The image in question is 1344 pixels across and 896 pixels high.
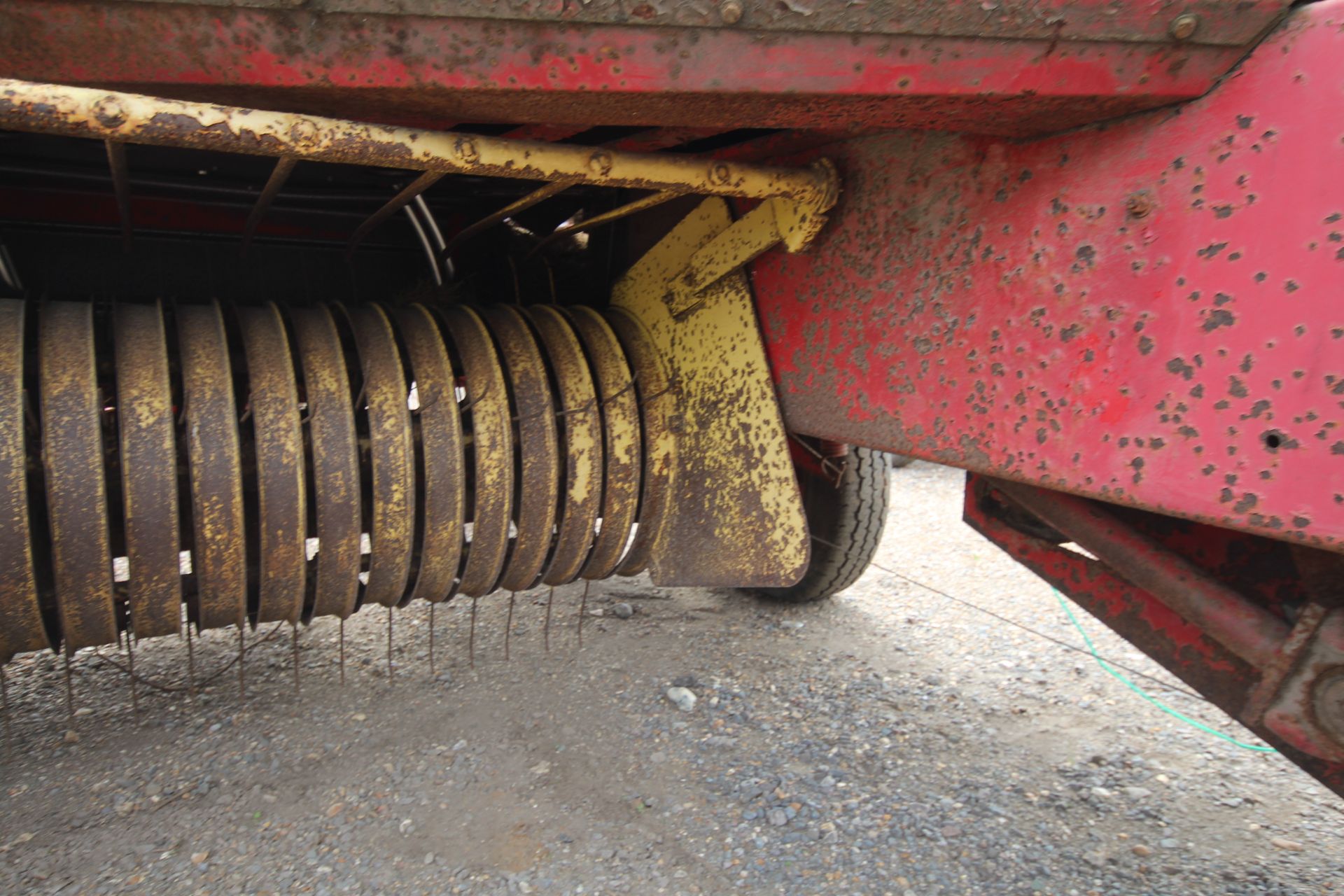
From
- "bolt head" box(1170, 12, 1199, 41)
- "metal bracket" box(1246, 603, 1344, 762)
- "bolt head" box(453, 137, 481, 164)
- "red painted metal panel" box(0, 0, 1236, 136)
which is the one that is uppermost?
"bolt head" box(1170, 12, 1199, 41)

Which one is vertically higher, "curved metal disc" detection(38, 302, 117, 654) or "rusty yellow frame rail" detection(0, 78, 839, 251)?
"rusty yellow frame rail" detection(0, 78, 839, 251)

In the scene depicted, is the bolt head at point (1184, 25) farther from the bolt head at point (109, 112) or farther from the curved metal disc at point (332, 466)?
the curved metal disc at point (332, 466)

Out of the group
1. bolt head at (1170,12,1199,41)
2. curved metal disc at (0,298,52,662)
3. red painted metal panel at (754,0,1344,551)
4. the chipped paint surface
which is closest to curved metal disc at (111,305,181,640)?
curved metal disc at (0,298,52,662)

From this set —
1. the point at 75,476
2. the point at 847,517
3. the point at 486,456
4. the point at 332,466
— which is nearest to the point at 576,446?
the point at 486,456

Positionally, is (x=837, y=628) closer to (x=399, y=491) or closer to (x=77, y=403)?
(x=399, y=491)

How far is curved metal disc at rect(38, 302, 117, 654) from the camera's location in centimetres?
149

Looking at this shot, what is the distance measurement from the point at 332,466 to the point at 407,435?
0.16 metres

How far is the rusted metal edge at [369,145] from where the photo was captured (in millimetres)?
942

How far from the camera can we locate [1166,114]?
108 centimetres

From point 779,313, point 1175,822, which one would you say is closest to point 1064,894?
point 1175,822

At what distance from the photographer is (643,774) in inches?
79.0

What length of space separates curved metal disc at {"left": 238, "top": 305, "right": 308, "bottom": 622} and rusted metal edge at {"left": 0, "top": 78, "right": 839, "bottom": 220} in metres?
0.65

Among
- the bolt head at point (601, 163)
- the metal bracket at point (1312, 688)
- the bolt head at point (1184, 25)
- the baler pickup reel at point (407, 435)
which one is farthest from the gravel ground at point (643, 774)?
the bolt head at point (1184, 25)

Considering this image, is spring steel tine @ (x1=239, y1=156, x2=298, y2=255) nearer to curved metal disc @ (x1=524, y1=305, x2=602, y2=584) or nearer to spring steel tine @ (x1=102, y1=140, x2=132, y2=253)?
spring steel tine @ (x1=102, y1=140, x2=132, y2=253)
